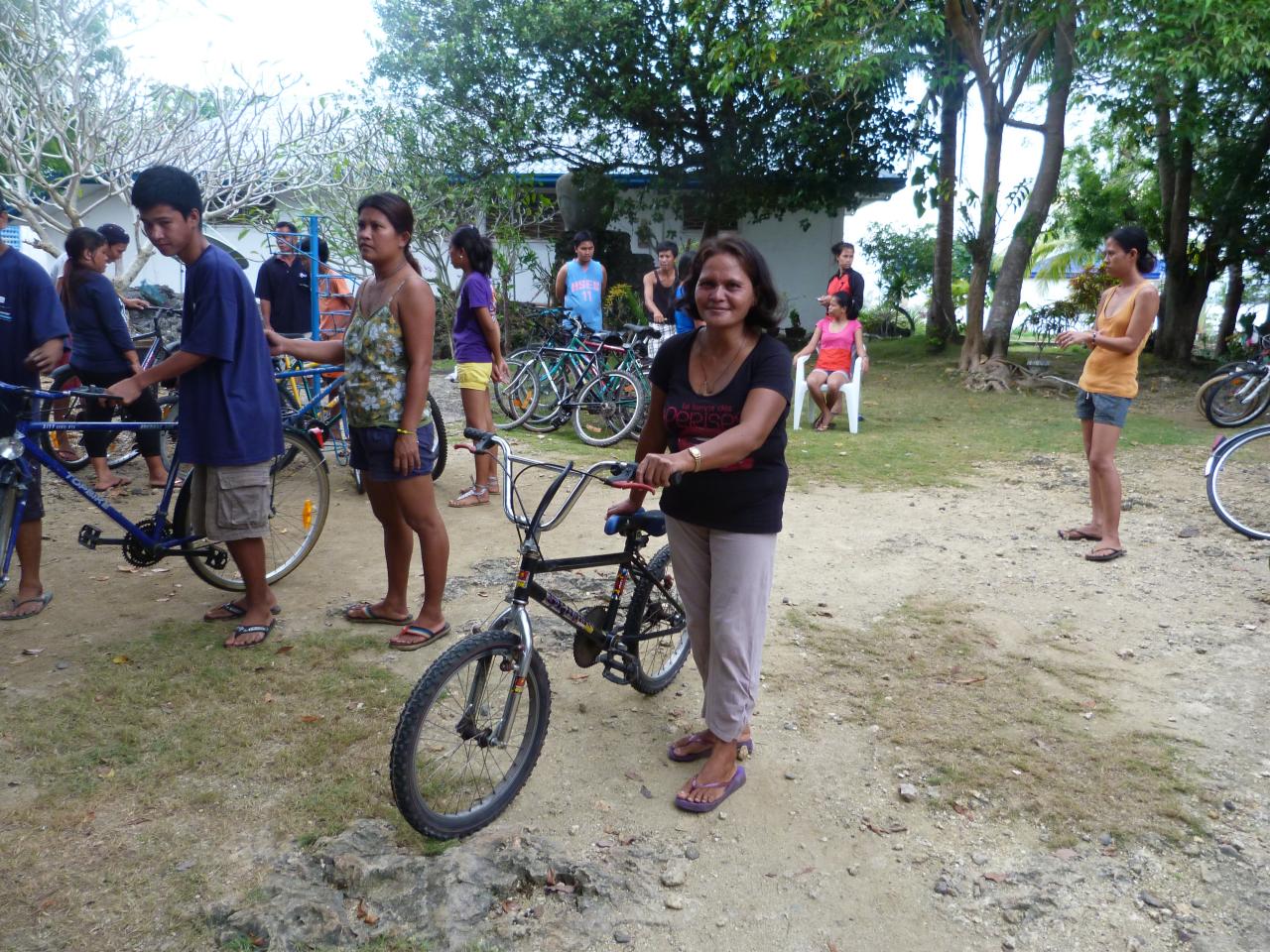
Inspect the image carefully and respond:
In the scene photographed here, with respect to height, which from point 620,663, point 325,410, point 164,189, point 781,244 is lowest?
point 620,663

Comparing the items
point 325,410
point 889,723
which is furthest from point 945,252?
point 889,723

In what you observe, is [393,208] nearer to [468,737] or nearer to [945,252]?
[468,737]

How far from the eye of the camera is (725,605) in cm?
283

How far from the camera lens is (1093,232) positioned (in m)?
18.6

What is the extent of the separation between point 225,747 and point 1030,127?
13462 mm

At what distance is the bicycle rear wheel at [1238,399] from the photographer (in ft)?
35.0

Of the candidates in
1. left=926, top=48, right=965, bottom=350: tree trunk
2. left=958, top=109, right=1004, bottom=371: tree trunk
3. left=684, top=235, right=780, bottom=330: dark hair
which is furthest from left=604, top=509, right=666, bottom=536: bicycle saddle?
left=926, top=48, right=965, bottom=350: tree trunk

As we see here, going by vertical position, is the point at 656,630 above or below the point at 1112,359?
below

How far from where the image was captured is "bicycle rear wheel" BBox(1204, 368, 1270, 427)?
10.7 meters

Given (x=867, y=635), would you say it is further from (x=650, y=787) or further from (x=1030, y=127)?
(x=1030, y=127)

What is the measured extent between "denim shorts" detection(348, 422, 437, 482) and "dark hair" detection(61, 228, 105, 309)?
10.9 feet

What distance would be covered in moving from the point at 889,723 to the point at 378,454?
2268 mm

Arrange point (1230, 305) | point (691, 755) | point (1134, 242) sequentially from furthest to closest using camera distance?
point (1230, 305) → point (1134, 242) → point (691, 755)

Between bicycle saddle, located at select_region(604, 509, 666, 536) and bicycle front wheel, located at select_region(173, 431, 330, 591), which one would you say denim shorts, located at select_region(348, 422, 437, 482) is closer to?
bicycle front wheel, located at select_region(173, 431, 330, 591)
